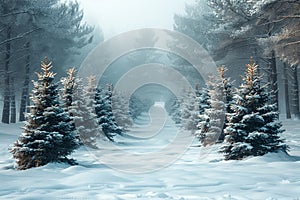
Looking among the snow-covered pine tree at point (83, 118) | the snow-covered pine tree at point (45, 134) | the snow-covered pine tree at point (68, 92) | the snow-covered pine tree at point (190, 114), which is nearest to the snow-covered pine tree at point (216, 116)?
the snow-covered pine tree at point (83, 118)

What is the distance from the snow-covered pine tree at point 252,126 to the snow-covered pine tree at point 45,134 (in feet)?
15.6

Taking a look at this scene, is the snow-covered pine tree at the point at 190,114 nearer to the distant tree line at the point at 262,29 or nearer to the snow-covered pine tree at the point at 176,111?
the distant tree line at the point at 262,29

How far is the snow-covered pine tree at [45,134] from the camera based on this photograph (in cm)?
843

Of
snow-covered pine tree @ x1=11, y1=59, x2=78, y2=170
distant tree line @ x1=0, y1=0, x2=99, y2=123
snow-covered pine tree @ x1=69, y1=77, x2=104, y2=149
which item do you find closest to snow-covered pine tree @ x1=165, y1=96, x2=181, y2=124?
distant tree line @ x1=0, y1=0, x2=99, y2=123

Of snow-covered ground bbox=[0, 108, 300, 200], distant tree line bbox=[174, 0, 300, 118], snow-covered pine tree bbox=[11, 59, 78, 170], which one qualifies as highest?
distant tree line bbox=[174, 0, 300, 118]

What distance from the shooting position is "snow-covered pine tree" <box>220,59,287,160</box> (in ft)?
30.8

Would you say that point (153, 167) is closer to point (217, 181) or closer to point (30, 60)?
point (217, 181)

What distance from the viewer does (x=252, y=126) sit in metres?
9.65

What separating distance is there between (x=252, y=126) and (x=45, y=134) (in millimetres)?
6071

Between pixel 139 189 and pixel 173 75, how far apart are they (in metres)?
35.7

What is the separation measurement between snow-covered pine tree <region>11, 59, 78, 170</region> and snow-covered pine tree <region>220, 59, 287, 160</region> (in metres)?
4.76

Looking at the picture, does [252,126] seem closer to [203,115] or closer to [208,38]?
[203,115]

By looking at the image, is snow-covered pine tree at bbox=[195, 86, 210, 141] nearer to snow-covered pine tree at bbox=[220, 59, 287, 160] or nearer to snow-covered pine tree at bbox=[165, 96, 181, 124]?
snow-covered pine tree at bbox=[220, 59, 287, 160]

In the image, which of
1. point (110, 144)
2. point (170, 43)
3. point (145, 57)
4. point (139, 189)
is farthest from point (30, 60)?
point (145, 57)
